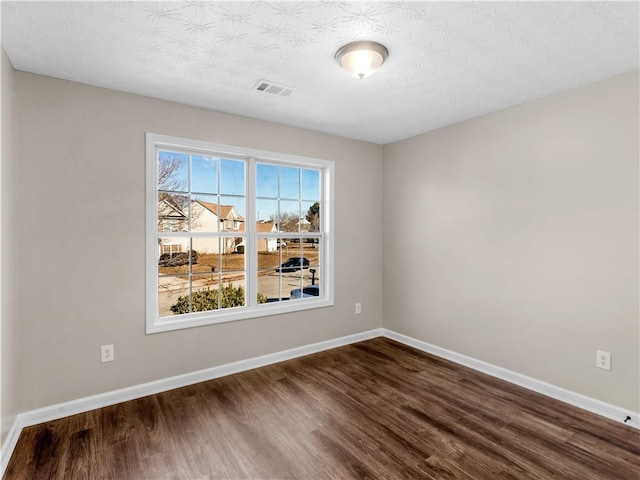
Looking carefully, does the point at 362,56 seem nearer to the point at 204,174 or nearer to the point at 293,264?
the point at 204,174

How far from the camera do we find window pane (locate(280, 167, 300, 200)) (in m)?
3.64

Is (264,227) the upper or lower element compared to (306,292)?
upper

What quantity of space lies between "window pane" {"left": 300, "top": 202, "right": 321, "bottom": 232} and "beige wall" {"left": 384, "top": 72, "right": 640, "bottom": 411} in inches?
43.3

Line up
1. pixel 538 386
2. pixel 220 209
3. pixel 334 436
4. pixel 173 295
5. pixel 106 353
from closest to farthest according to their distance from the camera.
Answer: pixel 334 436
pixel 106 353
pixel 538 386
pixel 173 295
pixel 220 209

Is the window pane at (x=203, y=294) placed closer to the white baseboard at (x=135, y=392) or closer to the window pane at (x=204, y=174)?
the white baseboard at (x=135, y=392)

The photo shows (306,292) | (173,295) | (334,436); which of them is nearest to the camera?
(334,436)

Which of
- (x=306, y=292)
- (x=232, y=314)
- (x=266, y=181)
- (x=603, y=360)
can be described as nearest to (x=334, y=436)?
(x=232, y=314)

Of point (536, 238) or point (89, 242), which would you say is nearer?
point (89, 242)

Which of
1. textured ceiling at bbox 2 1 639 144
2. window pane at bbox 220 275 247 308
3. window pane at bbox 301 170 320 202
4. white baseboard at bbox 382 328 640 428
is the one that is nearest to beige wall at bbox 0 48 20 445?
textured ceiling at bbox 2 1 639 144

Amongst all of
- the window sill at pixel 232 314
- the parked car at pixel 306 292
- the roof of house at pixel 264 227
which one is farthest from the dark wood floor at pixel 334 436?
the roof of house at pixel 264 227

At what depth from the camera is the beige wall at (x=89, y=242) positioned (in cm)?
234

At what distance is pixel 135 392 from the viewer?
8.81ft

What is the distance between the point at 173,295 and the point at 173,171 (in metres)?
1.12

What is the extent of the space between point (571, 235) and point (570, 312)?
608 millimetres
